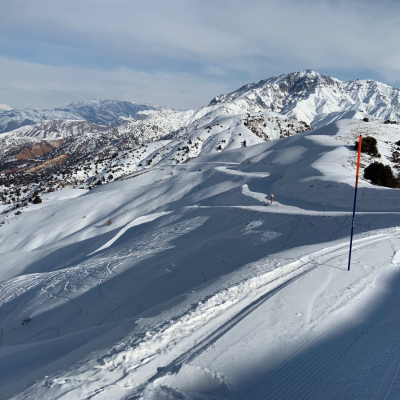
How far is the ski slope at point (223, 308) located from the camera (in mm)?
4168

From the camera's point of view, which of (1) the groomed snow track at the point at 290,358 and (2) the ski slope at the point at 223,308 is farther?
(2) the ski slope at the point at 223,308

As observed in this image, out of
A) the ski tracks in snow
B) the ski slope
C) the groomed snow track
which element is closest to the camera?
the groomed snow track

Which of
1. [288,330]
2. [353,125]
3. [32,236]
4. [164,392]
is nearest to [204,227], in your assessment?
[288,330]

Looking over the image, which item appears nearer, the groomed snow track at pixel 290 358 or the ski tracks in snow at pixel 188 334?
the groomed snow track at pixel 290 358

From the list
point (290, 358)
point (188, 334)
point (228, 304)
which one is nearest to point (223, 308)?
point (228, 304)

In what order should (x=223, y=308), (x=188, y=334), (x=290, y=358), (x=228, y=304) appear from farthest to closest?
(x=228, y=304)
(x=223, y=308)
(x=188, y=334)
(x=290, y=358)

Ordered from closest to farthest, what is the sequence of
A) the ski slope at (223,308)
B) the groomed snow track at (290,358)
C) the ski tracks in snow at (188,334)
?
the groomed snow track at (290,358) → the ski slope at (223,308) → the ski tracks in snow at (188,334)

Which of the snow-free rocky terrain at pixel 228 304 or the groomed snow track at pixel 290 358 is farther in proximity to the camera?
the snow-free rocky terrain at pixel 228 304

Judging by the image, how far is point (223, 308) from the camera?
6027 millimetres

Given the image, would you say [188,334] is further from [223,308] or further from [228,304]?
[228,304]

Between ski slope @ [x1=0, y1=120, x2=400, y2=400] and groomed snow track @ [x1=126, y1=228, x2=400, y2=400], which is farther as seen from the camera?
ski slope @ [x1=0, y1=120, x2=400, y2=400]

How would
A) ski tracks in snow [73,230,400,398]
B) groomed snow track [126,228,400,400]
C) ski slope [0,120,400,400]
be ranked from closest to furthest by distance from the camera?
groomed snow track [126,228,400,400] → ski slope [0,120,400,400] → ski tracks in snow [73,230,400,398]

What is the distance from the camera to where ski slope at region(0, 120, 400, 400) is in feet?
13.7

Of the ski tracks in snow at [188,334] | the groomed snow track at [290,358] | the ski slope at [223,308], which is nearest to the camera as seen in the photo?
the groomed snow track at [290,358]
